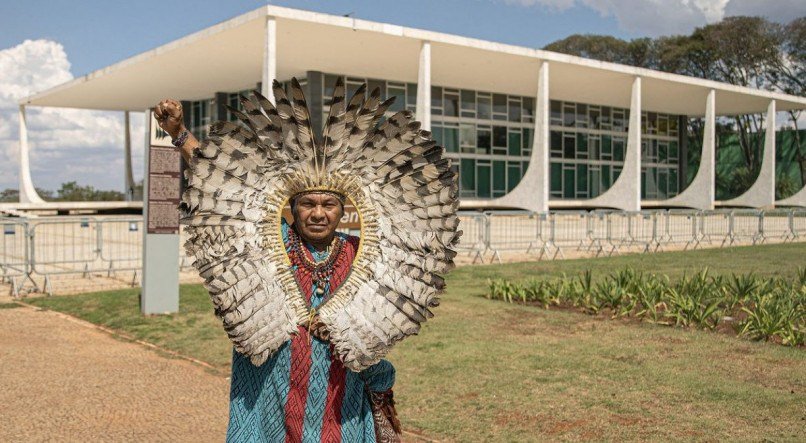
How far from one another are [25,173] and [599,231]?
108 feet

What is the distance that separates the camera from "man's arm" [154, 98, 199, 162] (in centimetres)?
300

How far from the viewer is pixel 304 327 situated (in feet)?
9.61

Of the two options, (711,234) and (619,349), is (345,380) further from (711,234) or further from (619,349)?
(711,234)

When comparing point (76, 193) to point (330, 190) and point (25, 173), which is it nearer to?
point (25, 173)

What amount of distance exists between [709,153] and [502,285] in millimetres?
31119

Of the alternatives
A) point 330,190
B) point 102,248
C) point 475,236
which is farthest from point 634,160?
point 330,190

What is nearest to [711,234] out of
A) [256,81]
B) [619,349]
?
[619,349]

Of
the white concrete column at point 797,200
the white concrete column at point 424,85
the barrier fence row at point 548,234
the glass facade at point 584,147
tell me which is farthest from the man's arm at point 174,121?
the white concrete column at point 797,200

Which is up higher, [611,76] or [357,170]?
[611,76]

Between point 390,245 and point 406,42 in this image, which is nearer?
point 390,245

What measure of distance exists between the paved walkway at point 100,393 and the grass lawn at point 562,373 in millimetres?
622

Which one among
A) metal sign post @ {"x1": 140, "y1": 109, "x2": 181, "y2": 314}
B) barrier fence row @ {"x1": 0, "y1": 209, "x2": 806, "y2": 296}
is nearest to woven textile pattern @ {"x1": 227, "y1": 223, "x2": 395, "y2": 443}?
metal sign post @ {"x1": 140, "y1": 109, "x2": 181, "y2": 314}

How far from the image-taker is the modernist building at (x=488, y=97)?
27094 mm

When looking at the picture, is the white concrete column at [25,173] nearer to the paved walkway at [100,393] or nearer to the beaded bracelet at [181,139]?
the paved walkway at [100,393]
